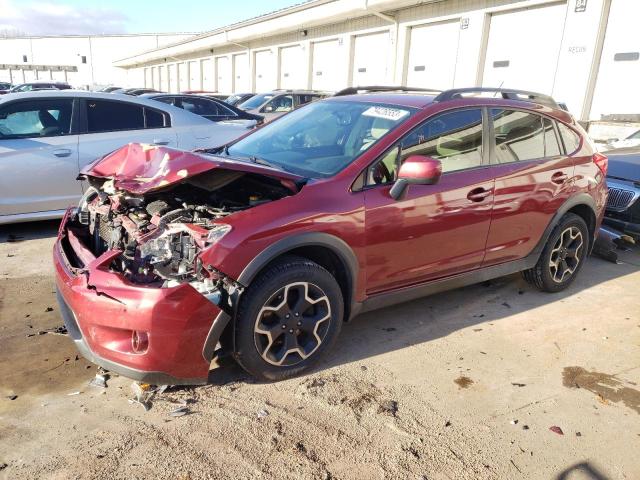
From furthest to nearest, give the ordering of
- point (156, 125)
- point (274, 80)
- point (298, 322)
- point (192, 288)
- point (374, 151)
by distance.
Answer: point (274, 80)
point (156, 125)
point (374, 151)
point (298, 322)
point (192, 288)

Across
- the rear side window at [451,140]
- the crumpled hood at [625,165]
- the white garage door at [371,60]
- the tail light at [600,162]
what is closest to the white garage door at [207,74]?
the white garage door at [371,60]

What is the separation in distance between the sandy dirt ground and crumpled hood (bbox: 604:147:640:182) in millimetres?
2797

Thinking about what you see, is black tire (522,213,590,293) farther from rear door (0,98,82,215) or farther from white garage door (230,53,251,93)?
white garage door (230,53,251,93)

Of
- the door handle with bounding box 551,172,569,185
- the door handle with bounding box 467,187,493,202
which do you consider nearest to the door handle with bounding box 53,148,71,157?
the door handle with bounding box 467,187,493,202

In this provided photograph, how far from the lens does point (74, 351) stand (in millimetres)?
3428

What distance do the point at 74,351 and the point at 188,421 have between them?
1.17m

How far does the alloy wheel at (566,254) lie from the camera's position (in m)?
4.66

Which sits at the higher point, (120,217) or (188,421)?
(120,217)

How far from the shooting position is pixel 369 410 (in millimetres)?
2936

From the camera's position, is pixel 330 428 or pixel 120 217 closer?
pixel 330 428

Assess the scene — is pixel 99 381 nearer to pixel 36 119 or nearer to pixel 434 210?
pixel 434 210

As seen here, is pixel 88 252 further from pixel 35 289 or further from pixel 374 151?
pixel 374 151

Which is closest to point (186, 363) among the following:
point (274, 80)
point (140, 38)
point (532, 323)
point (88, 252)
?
point (88, 252)

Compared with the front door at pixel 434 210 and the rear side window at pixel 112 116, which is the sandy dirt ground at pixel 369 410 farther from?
the rear side window at pixel 112 116
